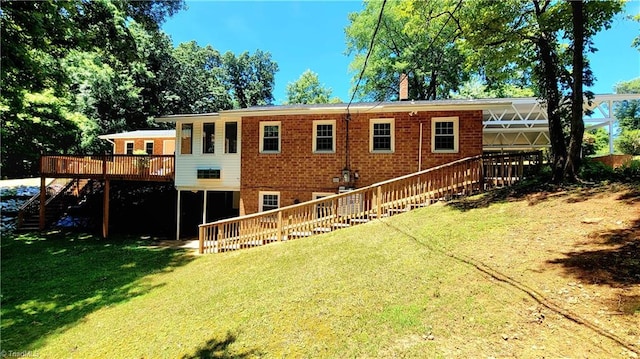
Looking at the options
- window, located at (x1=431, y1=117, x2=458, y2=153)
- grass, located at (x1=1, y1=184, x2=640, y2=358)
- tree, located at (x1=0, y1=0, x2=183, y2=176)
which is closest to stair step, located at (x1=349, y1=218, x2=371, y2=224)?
grass, located at (x1=1, y1=184, x2=640, y2=358)

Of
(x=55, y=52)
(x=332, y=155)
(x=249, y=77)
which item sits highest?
(x=249, y=77)

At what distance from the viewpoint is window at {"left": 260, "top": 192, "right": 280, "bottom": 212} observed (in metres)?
13.4

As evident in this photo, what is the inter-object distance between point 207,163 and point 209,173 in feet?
1.66

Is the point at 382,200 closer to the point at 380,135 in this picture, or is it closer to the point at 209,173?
the point at 380,135

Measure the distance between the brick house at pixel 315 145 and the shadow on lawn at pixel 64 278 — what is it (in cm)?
389

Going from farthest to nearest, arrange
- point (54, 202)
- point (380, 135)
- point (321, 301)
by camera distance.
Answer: point (54, 202) → point (380, 135) → point (321, 301)

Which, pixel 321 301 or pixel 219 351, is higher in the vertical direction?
pixel 321 301

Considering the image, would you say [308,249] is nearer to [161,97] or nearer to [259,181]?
[259,181]

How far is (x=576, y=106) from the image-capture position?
29.6ft

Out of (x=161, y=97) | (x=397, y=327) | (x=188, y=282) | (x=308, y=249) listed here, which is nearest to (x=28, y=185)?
(x=161, y=97)

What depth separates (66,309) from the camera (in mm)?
7477

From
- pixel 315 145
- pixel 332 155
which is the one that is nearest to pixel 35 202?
pixel 315 145

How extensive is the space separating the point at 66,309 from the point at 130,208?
1243cm

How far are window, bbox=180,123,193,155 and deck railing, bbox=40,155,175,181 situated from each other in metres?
0.77
